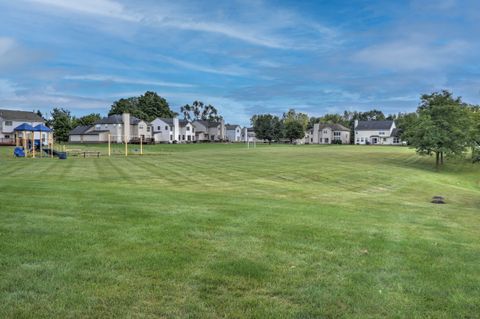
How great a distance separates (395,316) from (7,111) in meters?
108

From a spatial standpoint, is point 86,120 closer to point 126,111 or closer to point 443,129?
point 126,111

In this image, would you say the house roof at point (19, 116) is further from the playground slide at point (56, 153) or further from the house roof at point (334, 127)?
the house roof at point (334, 127)

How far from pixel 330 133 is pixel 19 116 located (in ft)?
317

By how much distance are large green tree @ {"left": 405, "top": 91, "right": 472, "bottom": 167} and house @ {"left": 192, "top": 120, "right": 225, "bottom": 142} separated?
9733 centimetres

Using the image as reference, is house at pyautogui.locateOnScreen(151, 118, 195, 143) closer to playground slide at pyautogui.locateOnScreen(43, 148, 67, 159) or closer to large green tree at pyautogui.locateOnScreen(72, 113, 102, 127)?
large green tree at pyautogui.locateOnScreen(72, 113, 102, 127)

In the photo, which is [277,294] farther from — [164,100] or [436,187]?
[164,100]

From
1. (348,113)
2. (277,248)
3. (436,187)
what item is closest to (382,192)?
(436,187)

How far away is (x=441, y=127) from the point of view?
153 ft

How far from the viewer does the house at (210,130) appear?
466ft

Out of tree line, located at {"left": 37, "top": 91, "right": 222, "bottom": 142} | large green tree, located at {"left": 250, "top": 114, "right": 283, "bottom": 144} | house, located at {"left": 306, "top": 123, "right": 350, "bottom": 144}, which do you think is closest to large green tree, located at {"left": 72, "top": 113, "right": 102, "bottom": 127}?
tree line, located at {"left": 37, "top": 91, "right": 222, "bottom": 142}

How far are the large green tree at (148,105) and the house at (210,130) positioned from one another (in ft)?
33.4

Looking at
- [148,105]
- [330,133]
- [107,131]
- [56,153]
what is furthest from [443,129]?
[148,105]

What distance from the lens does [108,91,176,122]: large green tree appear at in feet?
421

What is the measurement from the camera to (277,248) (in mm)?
7656
